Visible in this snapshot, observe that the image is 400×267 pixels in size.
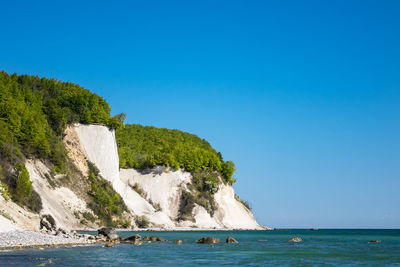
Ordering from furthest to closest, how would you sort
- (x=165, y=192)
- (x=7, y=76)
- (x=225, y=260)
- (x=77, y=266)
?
(x=165, y=192), (x=7, y=76), (x=225, y=260), (x=77, y=266)

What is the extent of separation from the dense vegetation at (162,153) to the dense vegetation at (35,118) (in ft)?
53.8

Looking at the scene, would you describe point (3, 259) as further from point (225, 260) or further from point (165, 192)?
point (165, 192)

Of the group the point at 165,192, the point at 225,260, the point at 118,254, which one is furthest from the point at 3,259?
the point at 165,192

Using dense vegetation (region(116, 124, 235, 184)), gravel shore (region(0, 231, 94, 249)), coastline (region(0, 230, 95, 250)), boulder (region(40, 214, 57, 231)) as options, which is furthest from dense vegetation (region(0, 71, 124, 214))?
dense vegetation (region(116, 124, 235, 184))

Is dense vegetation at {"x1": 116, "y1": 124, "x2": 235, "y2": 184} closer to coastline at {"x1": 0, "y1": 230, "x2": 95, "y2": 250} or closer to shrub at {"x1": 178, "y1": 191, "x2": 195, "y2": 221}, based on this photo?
shrub at {"x1": 178, "y1": 191, "x2": 195, "y2": 221}

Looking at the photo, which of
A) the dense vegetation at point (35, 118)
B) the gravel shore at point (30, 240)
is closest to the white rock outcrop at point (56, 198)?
the dense vegetation at point (35, 118)

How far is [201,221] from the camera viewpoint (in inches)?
3814

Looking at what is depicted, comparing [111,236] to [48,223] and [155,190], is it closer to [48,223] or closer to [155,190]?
[48,223]

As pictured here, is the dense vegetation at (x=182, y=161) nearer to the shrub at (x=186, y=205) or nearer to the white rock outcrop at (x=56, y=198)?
the shrub at (x=186, y=205)

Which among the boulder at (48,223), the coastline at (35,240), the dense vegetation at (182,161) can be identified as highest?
the dense vegetation at (182,161)

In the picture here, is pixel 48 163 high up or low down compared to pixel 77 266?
up

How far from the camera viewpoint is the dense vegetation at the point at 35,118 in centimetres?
5303

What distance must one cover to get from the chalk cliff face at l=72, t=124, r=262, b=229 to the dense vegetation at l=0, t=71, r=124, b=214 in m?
3.38

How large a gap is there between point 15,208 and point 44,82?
3948 cm
